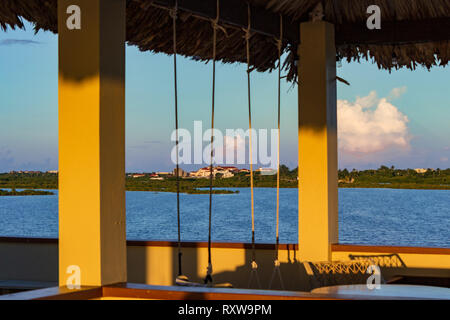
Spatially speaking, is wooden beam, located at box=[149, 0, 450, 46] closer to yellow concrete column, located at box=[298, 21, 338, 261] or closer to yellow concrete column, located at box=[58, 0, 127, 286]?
yellow concrete column, located at box=[298, 21, 338, 261]

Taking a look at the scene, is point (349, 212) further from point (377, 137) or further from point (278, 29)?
point (278, 29)

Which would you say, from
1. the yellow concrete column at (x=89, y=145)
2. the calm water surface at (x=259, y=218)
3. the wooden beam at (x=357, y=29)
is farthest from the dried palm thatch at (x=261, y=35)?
the calm water surface at (x=259, y=218)

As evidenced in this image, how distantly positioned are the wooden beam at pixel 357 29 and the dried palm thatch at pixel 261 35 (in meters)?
0.04

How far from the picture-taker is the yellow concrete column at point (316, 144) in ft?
15.4

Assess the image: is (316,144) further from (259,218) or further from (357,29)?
(259,218)

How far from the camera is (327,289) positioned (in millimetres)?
3459

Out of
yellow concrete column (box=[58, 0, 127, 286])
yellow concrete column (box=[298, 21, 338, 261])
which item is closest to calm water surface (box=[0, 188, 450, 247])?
yellow concrete column (box=[298, 21, 338, 261])

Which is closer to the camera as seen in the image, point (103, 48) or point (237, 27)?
point (103, 48)

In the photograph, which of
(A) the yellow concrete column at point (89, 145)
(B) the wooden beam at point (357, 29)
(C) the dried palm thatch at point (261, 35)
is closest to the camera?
(A) the yellow concrete column at point (89, 145)

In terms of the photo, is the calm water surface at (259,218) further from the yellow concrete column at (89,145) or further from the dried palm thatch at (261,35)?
the yellow concrete column at (89,145)

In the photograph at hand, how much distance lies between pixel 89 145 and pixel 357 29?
3012 millimetres

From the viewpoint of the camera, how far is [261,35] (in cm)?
466

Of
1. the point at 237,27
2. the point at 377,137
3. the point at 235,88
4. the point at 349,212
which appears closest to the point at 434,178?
the point at 377,137
